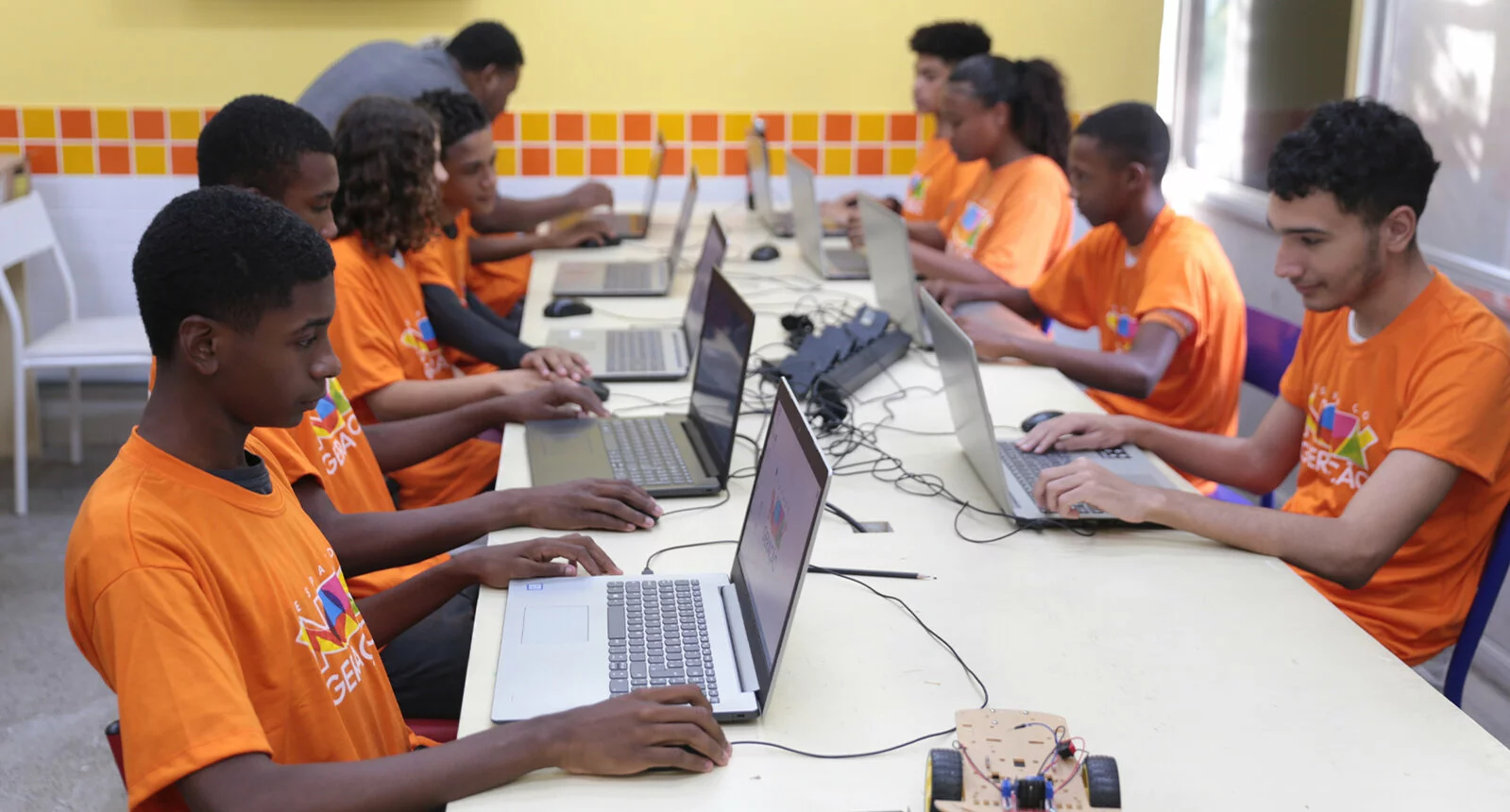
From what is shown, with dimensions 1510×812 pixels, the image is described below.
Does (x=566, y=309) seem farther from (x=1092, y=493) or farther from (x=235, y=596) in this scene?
(x=235, y=596)

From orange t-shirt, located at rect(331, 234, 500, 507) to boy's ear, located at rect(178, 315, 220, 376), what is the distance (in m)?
1.11

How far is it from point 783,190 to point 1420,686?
11.9 ft

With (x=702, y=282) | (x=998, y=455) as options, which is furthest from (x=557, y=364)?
(x=998, y=455)

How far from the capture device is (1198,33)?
459 cm

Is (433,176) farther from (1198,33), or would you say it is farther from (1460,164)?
(1198,33)

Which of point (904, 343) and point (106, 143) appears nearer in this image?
point (904, 343)

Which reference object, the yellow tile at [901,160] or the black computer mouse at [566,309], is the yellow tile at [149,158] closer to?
A: the black computer mouse at [566,309]

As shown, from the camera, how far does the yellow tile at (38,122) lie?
436 centimetres

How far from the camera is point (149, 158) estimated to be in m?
4.43

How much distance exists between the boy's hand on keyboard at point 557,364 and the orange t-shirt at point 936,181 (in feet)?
5.90

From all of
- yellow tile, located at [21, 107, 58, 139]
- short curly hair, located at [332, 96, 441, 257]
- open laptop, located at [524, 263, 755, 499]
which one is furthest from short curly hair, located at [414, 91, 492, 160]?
yellow tile, located at [21, 107, 58, 139]

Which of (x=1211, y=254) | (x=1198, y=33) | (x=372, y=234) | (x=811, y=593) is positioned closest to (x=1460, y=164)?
(x=1211, y=254)

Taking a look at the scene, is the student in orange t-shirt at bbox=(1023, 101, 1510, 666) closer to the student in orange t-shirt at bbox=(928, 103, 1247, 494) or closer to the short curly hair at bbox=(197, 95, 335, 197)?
the student in orange t-shirt at bbox=(928, 103, 1247, 494)

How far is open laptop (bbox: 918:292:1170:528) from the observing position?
6.06 feet
